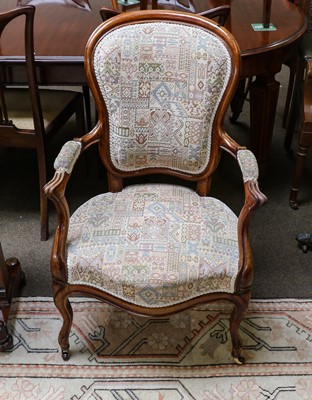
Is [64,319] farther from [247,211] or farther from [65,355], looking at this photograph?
[247,211]

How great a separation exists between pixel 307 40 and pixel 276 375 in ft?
5.04

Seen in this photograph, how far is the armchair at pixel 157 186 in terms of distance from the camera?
1338mm

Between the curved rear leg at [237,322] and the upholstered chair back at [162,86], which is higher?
the upholstered chair back at [162,86]

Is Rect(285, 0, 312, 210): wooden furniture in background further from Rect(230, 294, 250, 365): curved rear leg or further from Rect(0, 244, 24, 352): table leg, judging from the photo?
Rect(0, 244, 24, 352): table leg

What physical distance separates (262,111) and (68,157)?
972mm

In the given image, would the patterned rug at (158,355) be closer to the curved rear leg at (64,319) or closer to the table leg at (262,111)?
the curved rear leg at (64,319)

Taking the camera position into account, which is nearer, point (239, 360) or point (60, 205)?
point (60, 205)

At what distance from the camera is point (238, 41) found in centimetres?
186

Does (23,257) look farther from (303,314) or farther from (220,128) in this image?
(303,314)

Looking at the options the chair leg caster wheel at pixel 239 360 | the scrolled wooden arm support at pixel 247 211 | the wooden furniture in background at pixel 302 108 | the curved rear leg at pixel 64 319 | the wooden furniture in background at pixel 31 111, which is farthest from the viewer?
the wooden furniture in background at pixel 302 108

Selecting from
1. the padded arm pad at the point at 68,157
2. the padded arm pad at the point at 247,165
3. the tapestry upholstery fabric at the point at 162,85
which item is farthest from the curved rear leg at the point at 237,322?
the padded arm pad at the point at 68,157

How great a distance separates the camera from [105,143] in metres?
1.57

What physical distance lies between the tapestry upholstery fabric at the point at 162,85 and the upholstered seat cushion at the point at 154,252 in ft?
0.73

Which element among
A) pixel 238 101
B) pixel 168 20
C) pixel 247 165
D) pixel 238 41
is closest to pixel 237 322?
pixel 247 165
